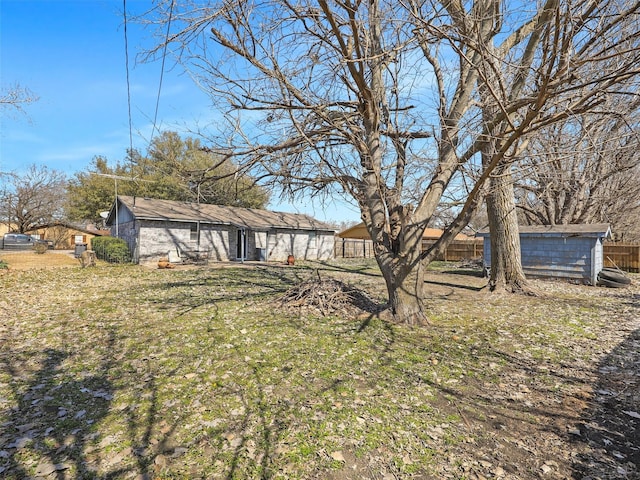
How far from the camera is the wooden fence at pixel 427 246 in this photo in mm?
22219

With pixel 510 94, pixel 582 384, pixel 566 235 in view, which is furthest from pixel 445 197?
pixel 566 235

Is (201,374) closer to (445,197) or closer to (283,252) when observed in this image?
(445,197)

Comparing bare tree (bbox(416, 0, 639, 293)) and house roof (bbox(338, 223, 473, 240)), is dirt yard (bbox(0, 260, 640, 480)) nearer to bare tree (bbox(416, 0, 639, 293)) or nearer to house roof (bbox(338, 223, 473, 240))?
bare tree (bbox(416, 0, 639, 293))

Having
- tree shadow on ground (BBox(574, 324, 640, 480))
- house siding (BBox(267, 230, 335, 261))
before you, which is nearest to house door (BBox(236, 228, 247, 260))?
house siding (BBox(267, 230, 335, 261))

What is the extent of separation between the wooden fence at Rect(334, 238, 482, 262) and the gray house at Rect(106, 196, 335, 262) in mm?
2633

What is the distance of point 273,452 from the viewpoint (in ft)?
8.77

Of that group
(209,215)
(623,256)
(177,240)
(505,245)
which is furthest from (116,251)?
(623,256)

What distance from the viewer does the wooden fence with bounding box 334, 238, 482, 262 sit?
22219 mm

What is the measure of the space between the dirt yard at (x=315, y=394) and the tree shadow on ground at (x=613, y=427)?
0.02 meters

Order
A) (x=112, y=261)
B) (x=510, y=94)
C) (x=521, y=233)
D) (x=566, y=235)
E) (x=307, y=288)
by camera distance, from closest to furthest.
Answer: (x=510, y=94) → (x=307, y=288) → (x=566, y=235) → (x=521, y=233) → (x=112, y=261)

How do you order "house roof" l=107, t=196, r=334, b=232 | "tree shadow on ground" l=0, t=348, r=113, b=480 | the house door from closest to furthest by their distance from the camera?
"tree shadow on ground" l=0, t=348, r=113, b=480 < "house roof" l=107, t=196, r=334, b=232 < the house door

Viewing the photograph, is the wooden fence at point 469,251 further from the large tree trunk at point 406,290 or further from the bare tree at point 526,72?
the large tree trunk at point 406,290

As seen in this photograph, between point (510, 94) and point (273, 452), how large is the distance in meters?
5.69

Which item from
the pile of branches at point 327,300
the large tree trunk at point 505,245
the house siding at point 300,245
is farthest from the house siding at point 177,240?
the large tree trunk at point 505,245
